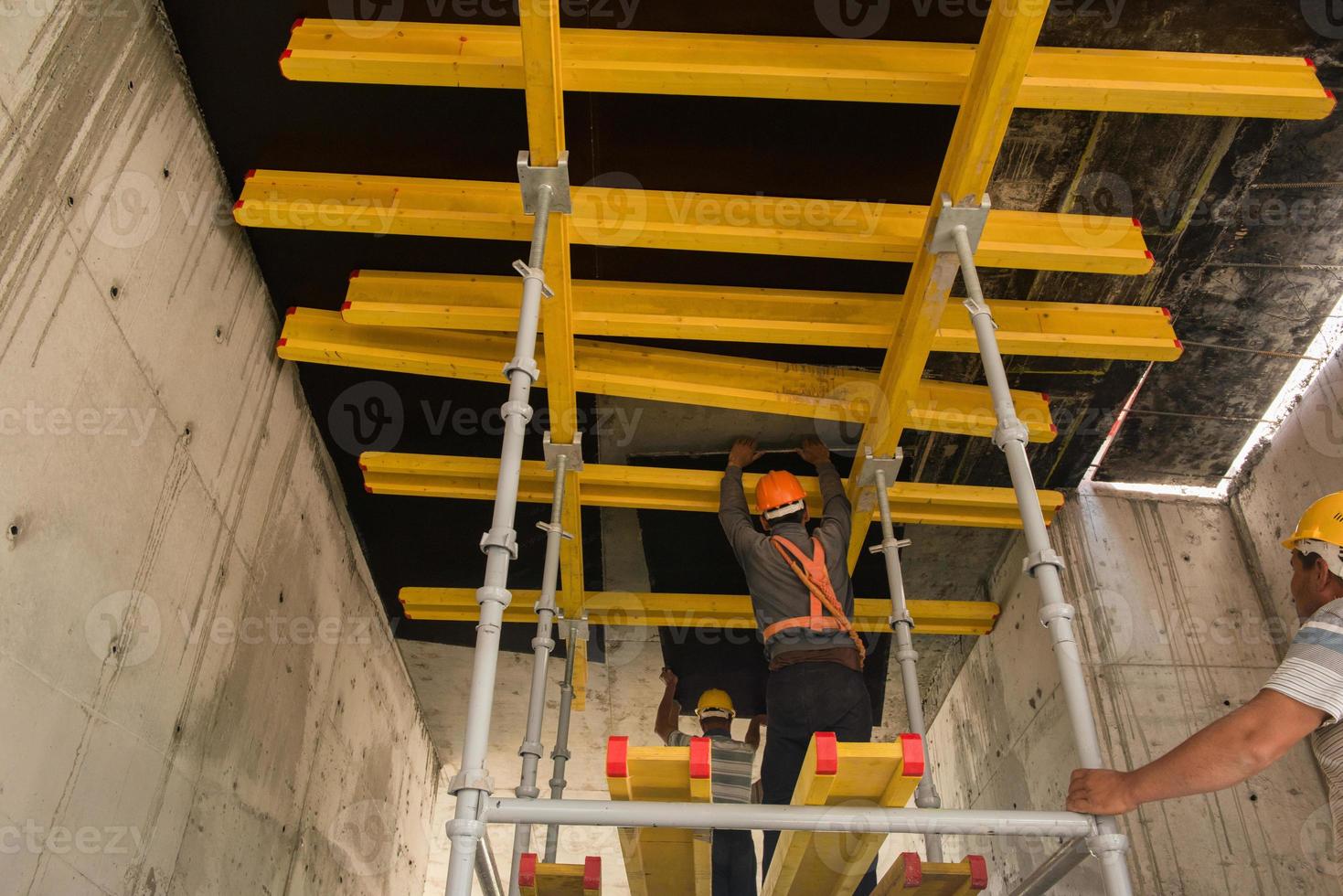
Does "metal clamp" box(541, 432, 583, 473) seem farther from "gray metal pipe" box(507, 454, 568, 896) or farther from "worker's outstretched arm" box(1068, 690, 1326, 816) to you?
Result: "worker's outstretched arm" box(1068, 690, 1326, 816)

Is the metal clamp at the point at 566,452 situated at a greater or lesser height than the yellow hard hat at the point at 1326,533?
greater

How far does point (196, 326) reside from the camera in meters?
4.82

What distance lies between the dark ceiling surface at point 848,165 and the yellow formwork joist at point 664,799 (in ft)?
10.5

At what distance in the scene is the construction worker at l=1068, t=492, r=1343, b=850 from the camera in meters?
2.81

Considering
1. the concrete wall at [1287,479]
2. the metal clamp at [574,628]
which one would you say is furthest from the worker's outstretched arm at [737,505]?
the concrete wall at [1287,479]

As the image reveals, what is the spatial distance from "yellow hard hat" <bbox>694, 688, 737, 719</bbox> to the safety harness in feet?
4.85

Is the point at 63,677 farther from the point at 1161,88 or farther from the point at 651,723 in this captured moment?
the point at 651,723

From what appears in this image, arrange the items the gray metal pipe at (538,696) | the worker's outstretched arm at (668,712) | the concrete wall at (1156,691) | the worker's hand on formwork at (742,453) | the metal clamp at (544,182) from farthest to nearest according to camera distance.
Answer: the worker's outstretched arm at (668,712) → the worker's hand on formwork at (742,453) → the concrete wall at (1156,691) → the gray metal pipe at (538,696) → the metal clamp at (544,182)

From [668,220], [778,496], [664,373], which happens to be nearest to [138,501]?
[668,220]

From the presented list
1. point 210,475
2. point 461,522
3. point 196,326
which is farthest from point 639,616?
point 196,326

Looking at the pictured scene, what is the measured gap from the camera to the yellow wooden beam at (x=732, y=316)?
5426 millimetres
